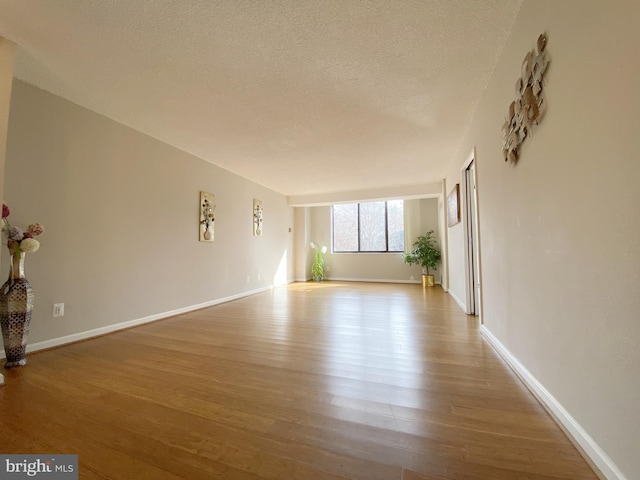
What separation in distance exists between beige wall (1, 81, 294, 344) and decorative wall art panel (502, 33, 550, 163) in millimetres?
3645

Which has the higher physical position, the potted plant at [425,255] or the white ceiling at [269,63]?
the white ceiling at [269,63]

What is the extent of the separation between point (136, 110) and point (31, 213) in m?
1.31

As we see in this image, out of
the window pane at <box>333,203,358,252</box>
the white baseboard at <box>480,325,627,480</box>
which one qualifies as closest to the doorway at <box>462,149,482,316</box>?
the white baseboard at <box>480,325,627,480</box>

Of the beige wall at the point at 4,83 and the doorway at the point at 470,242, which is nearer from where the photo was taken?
the beige wall at the point at 4,83

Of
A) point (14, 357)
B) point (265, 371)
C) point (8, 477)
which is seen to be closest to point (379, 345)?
point (265, 371)

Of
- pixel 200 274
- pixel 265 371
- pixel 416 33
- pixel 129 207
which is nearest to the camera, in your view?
pixel 416 33

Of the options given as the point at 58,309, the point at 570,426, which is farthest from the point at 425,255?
the point at 58,309

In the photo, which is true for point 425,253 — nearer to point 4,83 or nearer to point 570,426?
point 570,426

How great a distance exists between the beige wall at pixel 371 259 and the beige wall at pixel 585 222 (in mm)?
5127

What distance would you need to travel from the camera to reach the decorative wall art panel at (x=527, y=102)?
128 cm

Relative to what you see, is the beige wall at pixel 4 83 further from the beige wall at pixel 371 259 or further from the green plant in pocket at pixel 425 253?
the green plant in pocket at pixel 425 253

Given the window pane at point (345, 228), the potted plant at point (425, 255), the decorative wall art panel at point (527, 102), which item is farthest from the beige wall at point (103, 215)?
the potted plant at point (425, 255)

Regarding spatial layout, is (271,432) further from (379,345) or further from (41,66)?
(41,66)

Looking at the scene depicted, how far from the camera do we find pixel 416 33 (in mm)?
1669
